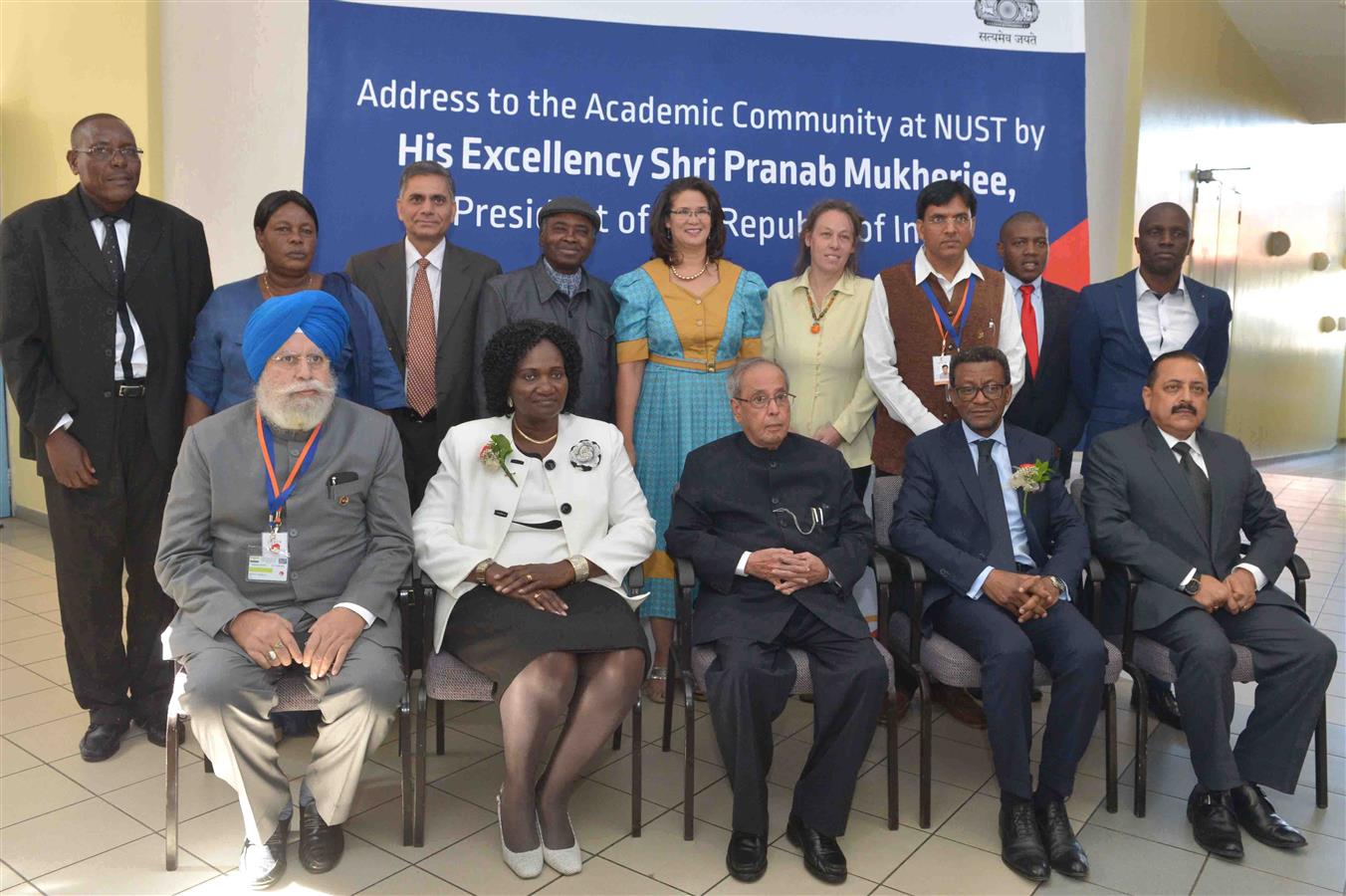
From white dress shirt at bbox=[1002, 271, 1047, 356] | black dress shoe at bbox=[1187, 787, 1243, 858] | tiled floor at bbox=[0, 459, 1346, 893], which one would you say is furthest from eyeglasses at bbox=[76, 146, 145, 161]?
black dress shoe at bbox=[1187, 787, 1243, 858]

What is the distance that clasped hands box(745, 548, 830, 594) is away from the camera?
2900 mm

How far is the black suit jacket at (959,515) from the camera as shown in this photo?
309cm

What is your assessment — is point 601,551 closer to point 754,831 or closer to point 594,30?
point 754,831

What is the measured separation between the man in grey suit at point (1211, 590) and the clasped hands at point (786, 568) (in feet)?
3.16

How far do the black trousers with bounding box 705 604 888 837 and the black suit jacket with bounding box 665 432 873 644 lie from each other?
0.16 meters

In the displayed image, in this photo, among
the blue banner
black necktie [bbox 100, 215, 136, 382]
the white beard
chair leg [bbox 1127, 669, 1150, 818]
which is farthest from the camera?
the blue banner

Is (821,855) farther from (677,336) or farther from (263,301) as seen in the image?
(263,301)

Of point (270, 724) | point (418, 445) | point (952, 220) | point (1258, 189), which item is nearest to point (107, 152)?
point (418, 445)

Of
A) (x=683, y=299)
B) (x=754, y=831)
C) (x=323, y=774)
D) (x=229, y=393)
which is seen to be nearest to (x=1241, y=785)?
(x=754, y=831)

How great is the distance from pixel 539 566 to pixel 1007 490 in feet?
4.96

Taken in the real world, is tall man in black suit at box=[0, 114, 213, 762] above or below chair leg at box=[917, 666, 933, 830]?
above

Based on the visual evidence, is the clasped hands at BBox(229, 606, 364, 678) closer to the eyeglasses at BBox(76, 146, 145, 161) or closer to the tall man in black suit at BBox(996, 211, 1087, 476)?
the eyeglasses at BBox(76, 146, 145, 161)

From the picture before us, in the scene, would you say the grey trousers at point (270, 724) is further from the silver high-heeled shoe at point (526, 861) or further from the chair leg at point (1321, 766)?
the chair leg at point (1321, 766)

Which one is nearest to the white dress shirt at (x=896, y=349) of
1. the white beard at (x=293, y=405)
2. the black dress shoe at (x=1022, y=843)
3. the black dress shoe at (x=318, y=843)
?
the black dress shoe at (x=1022, y=843)
